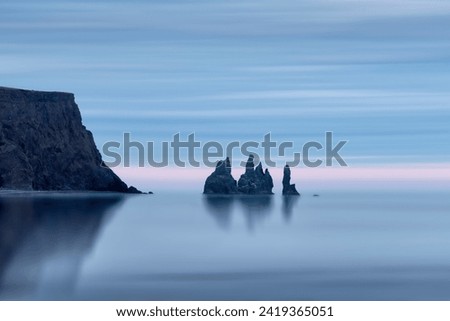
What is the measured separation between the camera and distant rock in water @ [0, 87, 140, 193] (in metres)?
193

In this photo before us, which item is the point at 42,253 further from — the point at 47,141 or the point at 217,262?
the point at 47,141

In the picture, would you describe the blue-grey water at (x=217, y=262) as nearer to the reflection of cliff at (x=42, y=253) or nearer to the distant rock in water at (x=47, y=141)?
the reflection of cliff at (x=42, y=253)

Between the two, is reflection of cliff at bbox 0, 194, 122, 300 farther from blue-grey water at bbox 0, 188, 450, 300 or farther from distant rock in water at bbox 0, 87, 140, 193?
distant rock in water at bbox 0, 87, 140, 193

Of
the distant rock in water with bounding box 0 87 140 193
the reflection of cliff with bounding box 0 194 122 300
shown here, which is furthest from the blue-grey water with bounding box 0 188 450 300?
the distant rock in water with bounding box 0 87 140 193

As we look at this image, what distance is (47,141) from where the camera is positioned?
19812cm

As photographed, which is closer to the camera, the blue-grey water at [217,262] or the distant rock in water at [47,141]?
the blue-grey water at [217,262]

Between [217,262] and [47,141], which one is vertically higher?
[47,141]

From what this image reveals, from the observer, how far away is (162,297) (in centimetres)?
3375

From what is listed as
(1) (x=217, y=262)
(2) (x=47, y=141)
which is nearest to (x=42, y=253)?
(1) (x=217, y=262)

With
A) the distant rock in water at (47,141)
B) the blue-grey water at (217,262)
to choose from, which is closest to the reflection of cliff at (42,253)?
the blue-grey water at (217,262)

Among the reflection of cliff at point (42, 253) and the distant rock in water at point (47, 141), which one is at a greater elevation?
the distant rock in water at point (47, 141)

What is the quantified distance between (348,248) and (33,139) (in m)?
147

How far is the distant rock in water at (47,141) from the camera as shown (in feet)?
634
